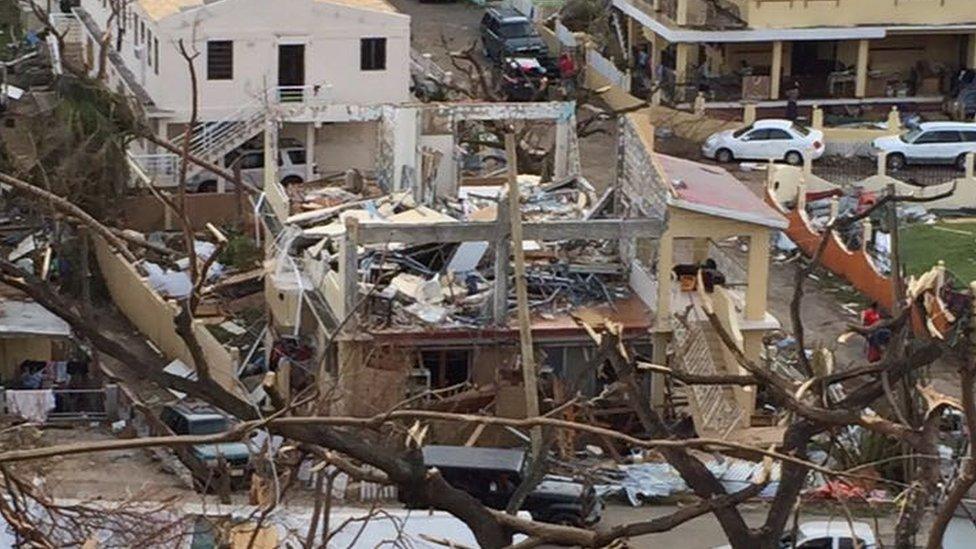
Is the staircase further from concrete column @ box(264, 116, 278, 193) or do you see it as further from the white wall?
concrete column @ box(264, 116, 278, 193)

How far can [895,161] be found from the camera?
121 ft

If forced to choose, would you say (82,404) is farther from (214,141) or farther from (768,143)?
(768,143)

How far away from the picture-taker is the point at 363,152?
3481 centimetres

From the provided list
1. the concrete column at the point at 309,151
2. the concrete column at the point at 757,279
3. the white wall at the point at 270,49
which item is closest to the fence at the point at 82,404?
the concrete column at the point at 757,279

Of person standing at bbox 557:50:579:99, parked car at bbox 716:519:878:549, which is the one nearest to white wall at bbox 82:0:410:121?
person standing at bbox 557:50:579:99

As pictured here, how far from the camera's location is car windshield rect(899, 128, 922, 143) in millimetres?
36812

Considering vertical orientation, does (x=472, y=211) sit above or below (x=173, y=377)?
below

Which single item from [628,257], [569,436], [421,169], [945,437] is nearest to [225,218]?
[421,169]

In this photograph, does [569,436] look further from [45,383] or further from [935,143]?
[935,143]

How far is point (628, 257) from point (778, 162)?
1132 cm

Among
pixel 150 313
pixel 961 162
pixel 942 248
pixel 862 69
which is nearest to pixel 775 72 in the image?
pixel 862 69

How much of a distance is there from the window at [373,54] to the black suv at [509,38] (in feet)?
24.4

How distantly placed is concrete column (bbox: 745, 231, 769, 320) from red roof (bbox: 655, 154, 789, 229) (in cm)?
25

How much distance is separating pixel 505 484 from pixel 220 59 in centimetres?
1518
